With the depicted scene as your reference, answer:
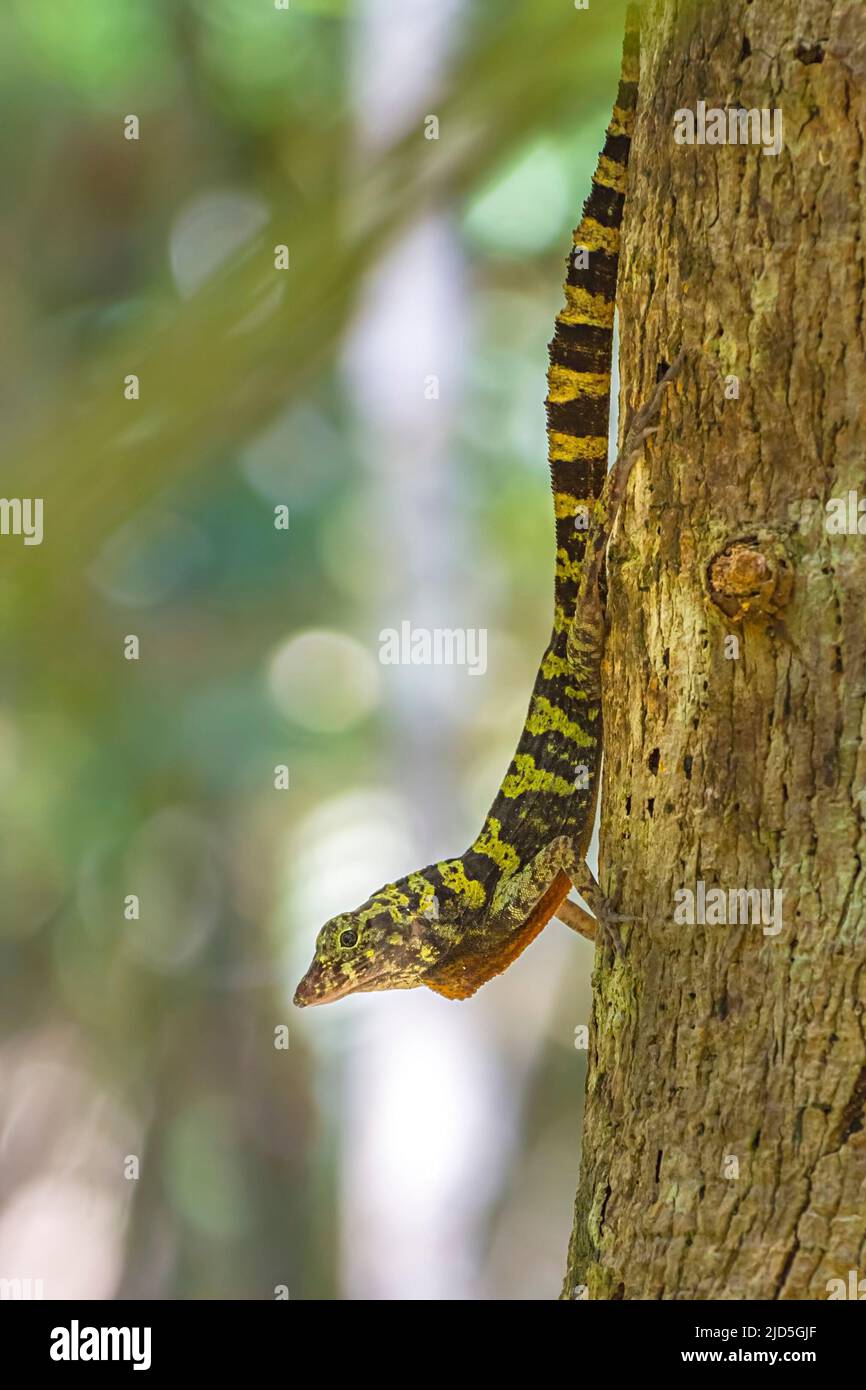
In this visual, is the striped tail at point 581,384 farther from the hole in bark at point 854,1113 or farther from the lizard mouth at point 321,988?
the hole in bark at point 854,1113

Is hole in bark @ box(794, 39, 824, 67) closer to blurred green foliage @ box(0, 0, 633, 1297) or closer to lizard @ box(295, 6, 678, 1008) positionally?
lizard @ box(295, 6, 678, 1008)

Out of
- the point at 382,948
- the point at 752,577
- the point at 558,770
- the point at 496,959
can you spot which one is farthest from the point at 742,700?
the point at 382,948

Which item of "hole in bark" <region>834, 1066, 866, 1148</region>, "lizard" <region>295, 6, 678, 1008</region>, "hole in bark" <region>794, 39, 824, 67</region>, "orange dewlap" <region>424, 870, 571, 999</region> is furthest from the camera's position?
"orange dewlap" <region>424, 870, 571, 999</region>

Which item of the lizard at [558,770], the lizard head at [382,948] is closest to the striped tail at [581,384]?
the lizard at [558,770]

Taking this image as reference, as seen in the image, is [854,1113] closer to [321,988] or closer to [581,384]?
[321,988]

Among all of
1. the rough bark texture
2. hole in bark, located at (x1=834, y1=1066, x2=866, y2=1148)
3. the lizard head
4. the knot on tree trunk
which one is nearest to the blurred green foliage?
the lizard head

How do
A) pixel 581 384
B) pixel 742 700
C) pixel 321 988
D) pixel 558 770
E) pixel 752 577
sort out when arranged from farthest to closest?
pixel 321 988 < pixel 558 770 < pixel 581 384 < pixel 742 700 < pixel 752 577

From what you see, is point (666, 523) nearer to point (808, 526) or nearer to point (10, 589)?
point (808, 526)

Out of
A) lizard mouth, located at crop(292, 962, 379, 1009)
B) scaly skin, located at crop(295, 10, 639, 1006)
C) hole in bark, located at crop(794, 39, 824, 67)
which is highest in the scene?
hole in bark, located at crop(794, 39, 824, 67)
